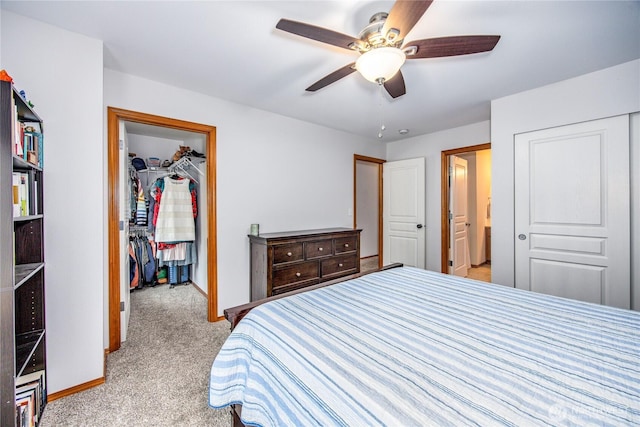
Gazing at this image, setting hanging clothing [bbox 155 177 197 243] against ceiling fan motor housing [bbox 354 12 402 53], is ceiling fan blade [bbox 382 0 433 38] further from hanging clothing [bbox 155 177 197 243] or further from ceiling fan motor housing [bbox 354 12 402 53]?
hanging clothing [bbox 155 177 197 243]

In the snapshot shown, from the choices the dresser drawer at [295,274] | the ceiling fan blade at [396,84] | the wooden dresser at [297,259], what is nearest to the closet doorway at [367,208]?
the wooden dresser at [297,259]

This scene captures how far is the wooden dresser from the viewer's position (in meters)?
2.76

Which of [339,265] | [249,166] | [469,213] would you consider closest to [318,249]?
[339,265]

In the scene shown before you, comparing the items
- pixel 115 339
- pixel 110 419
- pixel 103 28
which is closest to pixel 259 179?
pixel 103 28

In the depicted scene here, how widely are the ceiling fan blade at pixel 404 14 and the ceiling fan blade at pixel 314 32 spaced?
0.21 metres

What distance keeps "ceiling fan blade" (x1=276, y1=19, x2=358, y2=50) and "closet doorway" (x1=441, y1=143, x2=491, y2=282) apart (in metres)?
3.01

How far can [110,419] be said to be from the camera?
155 cm

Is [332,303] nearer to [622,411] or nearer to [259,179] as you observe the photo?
[622,411]

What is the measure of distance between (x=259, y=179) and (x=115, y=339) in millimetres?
2015

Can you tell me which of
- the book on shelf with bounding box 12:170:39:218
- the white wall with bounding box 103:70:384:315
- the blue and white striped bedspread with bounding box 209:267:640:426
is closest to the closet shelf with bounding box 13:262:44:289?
the book on shelf with bounding box 12:170:39:218

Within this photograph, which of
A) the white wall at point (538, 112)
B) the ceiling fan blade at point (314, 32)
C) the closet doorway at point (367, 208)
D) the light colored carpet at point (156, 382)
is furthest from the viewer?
the closet doorway at point (367, 208)

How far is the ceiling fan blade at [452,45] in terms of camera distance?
54.8 inches

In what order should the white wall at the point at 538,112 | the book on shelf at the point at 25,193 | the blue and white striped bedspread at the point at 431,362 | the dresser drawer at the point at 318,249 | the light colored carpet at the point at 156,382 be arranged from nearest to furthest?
the blue and white striped bedspread at the point at 431,362 → the book on shelf at the point at 25,193 → the light colored carpet at the point at 156,382 → the white wall at the point at 538,112 → the dresser drawer at the point at 318,249

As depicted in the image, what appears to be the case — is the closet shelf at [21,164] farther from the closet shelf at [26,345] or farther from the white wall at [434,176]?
the white wall at [434,176]
